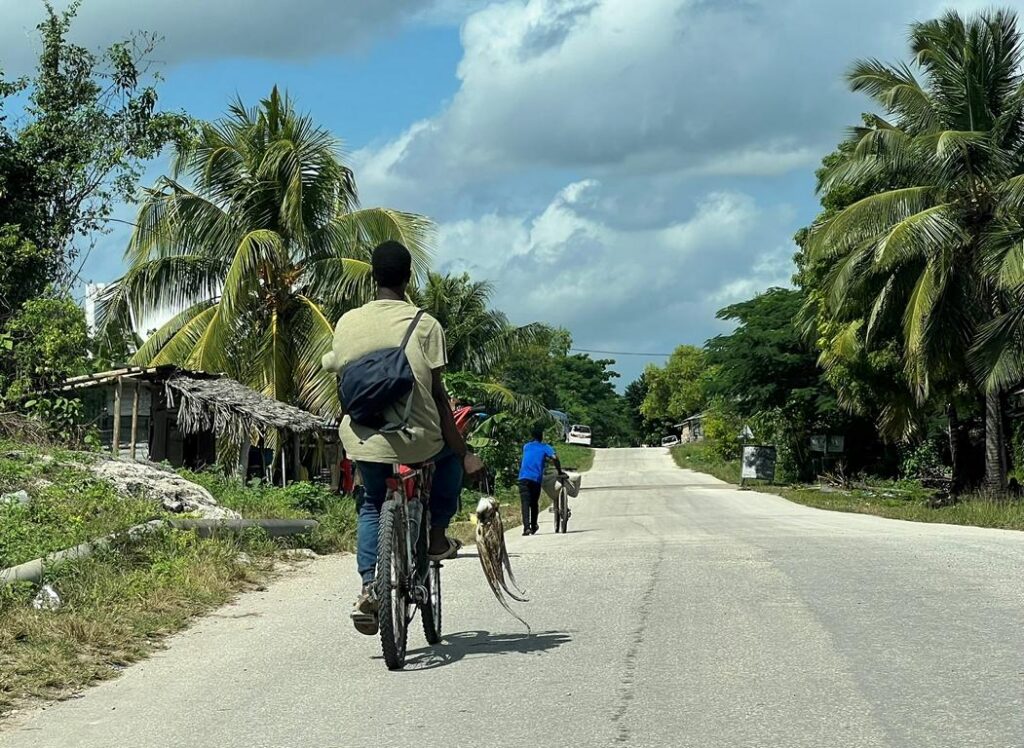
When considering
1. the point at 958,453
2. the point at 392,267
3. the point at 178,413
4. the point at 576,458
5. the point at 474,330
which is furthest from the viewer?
the point at 576,458

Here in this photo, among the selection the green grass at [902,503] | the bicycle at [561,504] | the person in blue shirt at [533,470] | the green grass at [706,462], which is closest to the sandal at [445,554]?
the person in blue shirt at [533,470]

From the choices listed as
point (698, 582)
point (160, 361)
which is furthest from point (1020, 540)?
point (160, 361)

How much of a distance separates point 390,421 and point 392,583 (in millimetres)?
793

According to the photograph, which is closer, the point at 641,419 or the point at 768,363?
the point at 768,363

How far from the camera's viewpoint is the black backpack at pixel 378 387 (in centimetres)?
639

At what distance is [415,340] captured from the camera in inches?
259

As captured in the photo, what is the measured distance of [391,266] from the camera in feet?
22.9

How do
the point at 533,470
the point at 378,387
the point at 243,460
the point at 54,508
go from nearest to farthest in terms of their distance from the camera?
the point at 378,387, the point at 54,508, the point at 533,470, the point at 243,460

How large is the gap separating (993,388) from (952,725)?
71.0 feet

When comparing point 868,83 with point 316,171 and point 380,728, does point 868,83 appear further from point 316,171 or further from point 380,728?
point 380,728

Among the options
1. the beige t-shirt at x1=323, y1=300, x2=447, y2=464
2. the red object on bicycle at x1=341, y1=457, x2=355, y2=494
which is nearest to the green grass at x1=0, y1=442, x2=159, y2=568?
the beige t-shirt at x1=323, y1=300, x2=447, y2=464

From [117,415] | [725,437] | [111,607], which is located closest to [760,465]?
[725,437]

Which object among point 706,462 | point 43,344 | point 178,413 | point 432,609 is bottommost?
point 432,609

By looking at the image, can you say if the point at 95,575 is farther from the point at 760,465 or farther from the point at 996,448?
the point at 760,465
